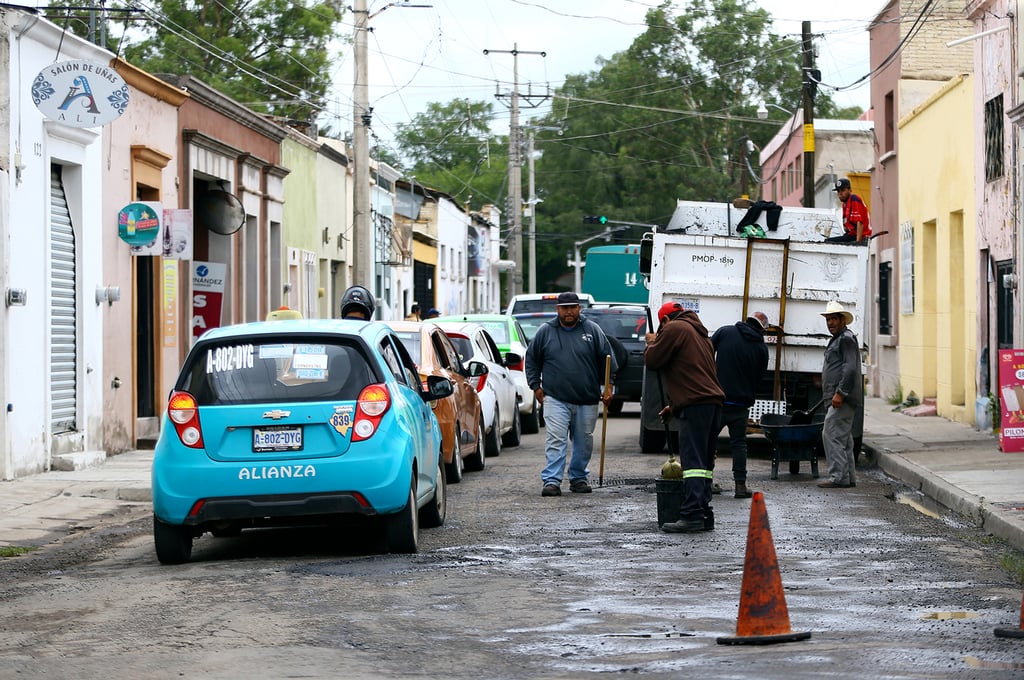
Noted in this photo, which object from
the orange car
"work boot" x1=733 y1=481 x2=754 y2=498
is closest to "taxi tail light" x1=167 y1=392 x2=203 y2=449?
the orange car

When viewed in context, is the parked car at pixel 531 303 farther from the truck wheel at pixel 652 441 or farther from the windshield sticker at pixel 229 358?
the windshield sticker at pixel 229 358

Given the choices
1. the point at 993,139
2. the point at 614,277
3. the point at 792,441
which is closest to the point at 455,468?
the point at 792,441

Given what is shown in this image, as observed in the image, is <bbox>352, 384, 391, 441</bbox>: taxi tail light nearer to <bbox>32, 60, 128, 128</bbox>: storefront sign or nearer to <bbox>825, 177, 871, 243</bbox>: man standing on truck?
<bbox>32, 60, 128, 128</bbox>: storefront sign

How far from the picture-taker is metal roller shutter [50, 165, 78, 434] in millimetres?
17016

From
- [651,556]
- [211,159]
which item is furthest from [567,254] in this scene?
[651,556]

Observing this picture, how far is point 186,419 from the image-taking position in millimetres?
9906

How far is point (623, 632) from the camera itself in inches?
289

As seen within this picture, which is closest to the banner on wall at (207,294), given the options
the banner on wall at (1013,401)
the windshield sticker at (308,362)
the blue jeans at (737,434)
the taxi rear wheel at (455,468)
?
the taxi rear wheel at (455,468)

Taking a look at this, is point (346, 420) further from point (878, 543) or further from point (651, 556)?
point (878, 543)

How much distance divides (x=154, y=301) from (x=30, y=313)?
5.13 m

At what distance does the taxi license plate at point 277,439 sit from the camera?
984cm

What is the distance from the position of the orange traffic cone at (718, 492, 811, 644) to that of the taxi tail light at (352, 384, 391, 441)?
3.44 metres

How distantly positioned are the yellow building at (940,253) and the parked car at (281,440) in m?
14.1

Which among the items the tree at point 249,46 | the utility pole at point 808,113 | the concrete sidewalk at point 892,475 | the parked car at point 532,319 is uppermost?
the tree at point 249,46
